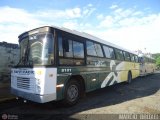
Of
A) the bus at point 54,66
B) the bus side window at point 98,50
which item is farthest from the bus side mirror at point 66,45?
the bus side window at point 98,50

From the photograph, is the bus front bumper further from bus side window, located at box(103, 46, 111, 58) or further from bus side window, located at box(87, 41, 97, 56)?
bus side window, located at box(103, 46, 111, 58)

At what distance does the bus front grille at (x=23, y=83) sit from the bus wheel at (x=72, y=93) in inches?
55.9

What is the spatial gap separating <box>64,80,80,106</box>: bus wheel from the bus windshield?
1.44 m

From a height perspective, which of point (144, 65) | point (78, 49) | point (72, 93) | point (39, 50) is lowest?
point (72, 93)

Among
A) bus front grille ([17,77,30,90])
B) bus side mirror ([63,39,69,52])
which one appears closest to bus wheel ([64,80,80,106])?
bus side mirror ([63,39,69,52])

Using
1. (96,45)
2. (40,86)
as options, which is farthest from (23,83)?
(96,45)

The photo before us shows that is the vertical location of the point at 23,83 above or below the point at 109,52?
below

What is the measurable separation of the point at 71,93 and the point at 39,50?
2195 millimetres

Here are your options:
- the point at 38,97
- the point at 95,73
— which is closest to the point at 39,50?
the point at 38,97

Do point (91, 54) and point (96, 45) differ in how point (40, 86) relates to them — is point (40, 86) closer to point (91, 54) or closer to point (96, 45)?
point (91, 54)

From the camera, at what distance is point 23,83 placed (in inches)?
264

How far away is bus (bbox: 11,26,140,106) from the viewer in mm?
6090

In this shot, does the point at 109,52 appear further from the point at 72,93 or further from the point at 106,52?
the point at 72,93

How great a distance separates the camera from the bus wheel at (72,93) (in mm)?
6941
